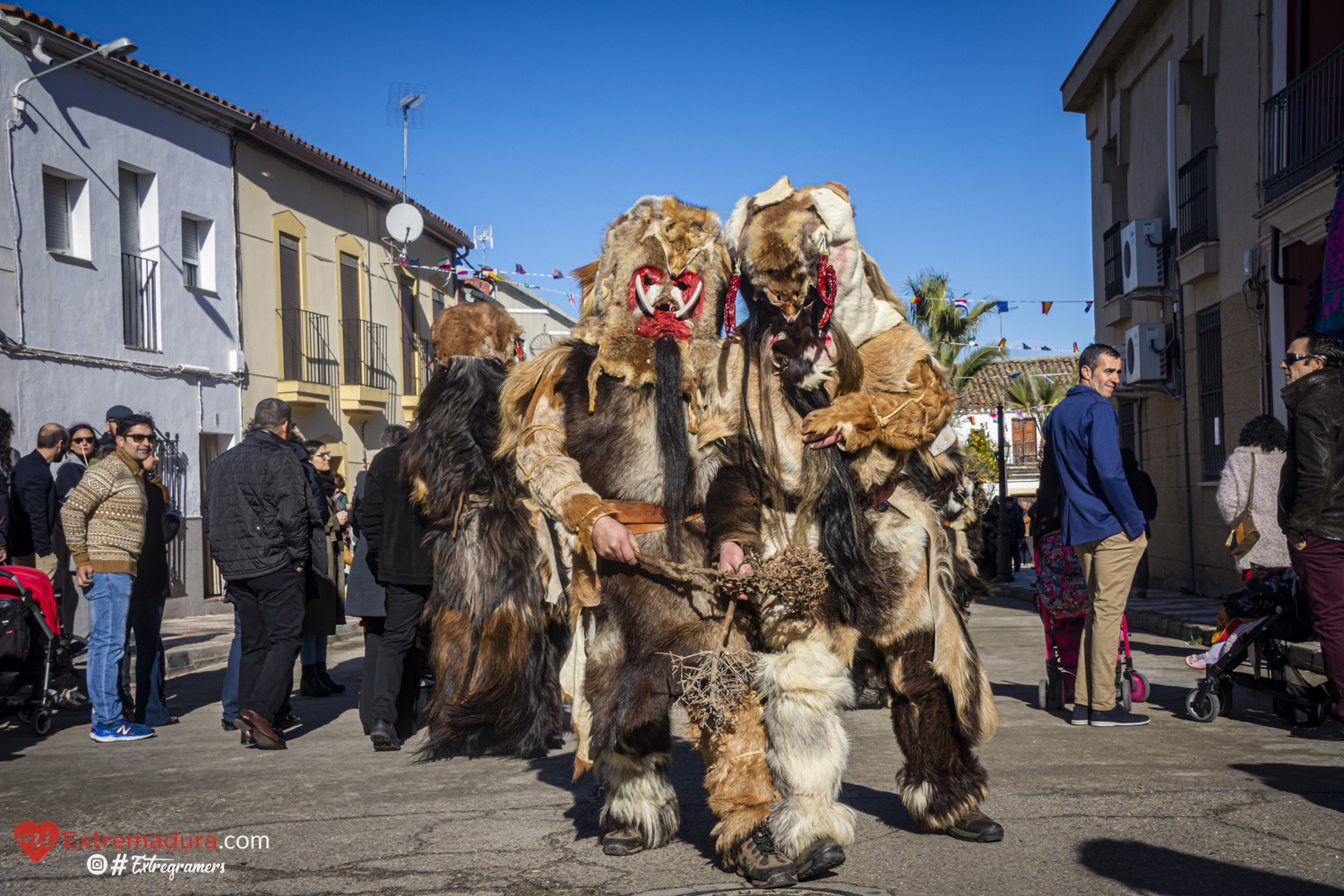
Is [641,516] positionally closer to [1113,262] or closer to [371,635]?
[371,635]

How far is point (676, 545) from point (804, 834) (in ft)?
3.30

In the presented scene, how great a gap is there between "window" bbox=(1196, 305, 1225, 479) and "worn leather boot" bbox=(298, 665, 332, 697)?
1131 centimetres

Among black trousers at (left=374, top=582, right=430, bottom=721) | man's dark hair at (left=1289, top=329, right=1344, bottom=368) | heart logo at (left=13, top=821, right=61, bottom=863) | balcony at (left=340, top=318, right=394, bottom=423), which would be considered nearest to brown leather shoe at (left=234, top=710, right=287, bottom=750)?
black trousers at (left=374, top=582, right=430, bottom=721)

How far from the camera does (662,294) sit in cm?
409

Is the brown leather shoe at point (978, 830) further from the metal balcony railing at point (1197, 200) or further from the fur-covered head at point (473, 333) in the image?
the metal balcony railing at point (1197, 200)

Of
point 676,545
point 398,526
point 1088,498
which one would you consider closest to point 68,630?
point 398,526

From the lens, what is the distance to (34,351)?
14.7 metres

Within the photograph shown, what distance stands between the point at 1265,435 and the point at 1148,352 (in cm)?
930

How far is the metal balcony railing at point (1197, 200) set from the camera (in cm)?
1480

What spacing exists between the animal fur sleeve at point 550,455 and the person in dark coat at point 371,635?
2493 millimetres

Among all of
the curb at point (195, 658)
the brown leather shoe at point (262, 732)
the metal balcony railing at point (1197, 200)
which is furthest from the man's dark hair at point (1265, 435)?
the curb at point (195, 658)

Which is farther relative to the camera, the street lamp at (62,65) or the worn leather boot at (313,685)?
the street lamp at (62,65)

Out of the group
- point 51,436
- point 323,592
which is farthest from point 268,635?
point 51,436

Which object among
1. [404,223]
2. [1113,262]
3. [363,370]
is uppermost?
[404,223]
